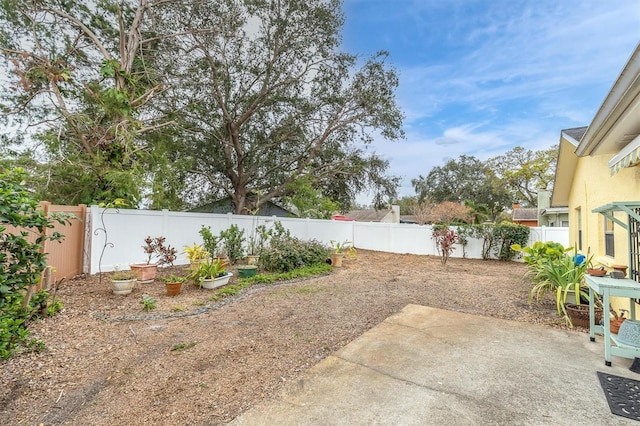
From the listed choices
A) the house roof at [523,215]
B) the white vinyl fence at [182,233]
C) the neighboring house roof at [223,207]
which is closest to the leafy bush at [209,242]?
the white vinyl fence at [182,233]

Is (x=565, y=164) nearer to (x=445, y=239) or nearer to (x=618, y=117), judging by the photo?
(x=618, y=117)

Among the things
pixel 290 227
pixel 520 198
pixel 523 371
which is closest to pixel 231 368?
pixel 523 371

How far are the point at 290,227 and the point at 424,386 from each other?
9811mm

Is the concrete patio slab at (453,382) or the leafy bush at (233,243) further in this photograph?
the leafy bush at (233,243)

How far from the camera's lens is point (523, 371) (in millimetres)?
2863

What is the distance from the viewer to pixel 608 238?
5.07m

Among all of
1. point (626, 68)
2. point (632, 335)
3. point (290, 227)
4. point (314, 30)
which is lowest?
point (632, 335)

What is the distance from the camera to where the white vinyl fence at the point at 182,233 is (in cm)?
700

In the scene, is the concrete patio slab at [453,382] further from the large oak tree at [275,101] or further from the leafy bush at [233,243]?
the large oak tree at [275,101]

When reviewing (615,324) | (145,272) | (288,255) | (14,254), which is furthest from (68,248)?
(615,324)

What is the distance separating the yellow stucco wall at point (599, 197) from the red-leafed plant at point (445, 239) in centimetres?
405

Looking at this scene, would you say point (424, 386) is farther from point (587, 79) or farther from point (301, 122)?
point (301, 122)

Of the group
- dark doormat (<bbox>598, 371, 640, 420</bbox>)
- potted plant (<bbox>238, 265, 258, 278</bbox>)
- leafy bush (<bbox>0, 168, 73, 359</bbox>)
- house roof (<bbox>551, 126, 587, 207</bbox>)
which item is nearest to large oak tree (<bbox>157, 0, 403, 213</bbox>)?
potted plant (<bbox>238, 265, 258, 278</bbox>)

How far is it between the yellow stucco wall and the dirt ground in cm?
133
